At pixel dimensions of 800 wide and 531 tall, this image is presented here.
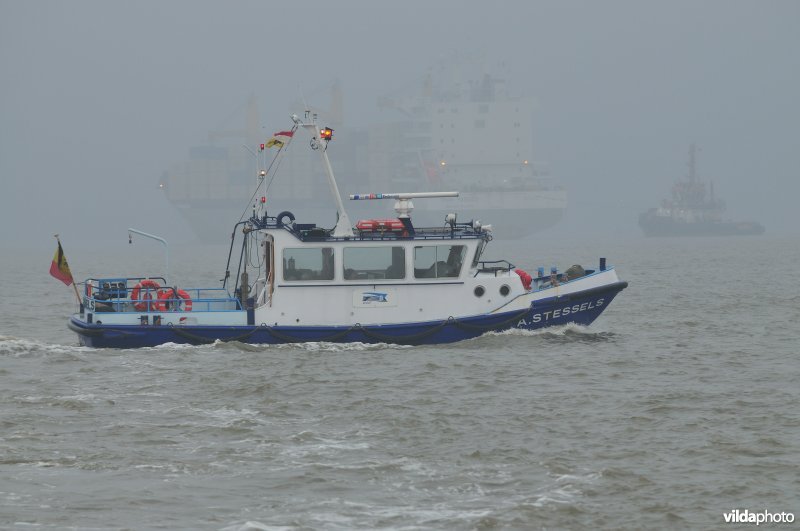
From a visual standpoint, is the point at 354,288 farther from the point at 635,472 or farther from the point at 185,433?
the point at 635,472

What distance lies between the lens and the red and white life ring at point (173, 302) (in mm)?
26469

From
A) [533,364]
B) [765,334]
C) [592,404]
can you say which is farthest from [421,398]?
[765,334]

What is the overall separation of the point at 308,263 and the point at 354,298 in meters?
1.24

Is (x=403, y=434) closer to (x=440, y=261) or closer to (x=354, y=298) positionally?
(x=354, y=298)

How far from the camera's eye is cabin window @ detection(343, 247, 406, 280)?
84.5 feet

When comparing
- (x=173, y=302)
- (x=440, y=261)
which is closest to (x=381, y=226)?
(x=440, y=261)

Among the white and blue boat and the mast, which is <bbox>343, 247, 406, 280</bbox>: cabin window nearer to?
the white and blue boat

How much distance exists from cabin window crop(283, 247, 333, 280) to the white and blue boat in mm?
21

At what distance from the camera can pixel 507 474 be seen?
15203 millimetres

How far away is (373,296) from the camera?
84.4 ft

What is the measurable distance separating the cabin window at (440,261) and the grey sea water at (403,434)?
68.9 inches

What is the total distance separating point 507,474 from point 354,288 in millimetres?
10973

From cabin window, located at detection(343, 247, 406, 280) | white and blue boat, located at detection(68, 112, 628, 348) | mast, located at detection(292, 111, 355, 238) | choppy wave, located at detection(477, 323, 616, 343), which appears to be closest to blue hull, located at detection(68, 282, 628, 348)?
white and blue boat, located at detection(68, 112, 628, 348)

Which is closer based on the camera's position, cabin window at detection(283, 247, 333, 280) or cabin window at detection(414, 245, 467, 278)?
cabin window at detection(283, 247, 333, 280)
